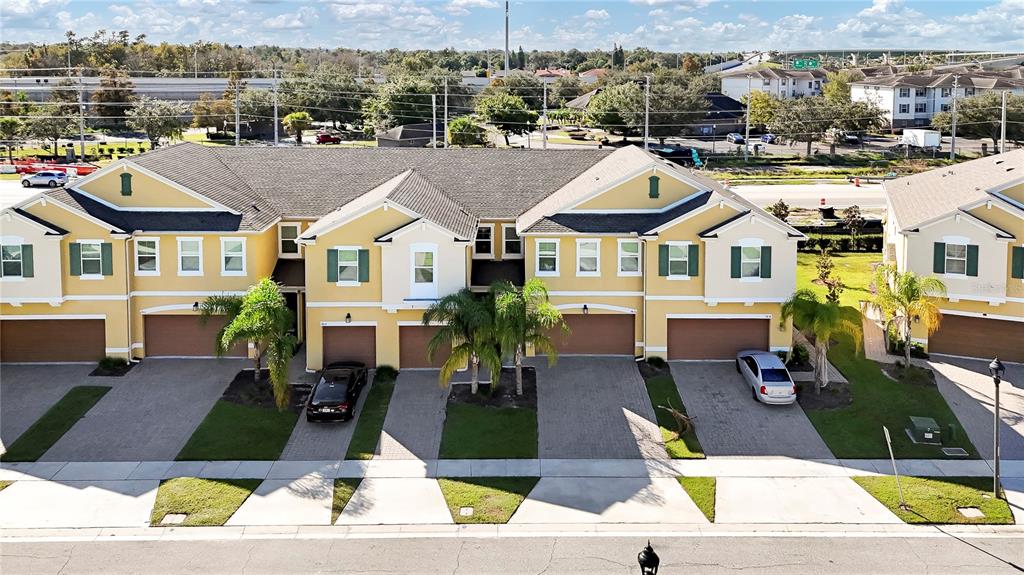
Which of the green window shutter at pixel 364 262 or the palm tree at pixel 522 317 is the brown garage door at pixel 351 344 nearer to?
the green window shutter at pixel 364 262

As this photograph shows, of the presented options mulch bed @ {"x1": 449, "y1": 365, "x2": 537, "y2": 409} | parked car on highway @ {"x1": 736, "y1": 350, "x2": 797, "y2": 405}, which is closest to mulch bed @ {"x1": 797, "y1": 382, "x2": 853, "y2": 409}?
parked car on highway @ {"x1": 736, "y1": 350, "x2": 797, "y2": 405}

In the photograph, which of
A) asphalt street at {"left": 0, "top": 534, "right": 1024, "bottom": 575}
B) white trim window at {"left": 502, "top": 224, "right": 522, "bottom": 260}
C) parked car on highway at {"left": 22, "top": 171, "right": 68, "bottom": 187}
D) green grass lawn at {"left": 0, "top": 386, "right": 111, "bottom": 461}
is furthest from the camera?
parked car on highway at {"left": 22, "top": 171, "right": 68, "bottom": 187}

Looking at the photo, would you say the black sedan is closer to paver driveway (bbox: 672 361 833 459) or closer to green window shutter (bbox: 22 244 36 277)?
paver driveway (bbox: 672 361 833 459)

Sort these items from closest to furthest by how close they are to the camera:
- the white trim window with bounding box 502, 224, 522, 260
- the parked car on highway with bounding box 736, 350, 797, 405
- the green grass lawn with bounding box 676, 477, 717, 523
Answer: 1. the green grass lawn with bounding box 676, 477, 717, 523
2. the parked car on highway with bounding box 736, 350, 797, 405
3. the white trim window with bounding box 502, 224, 522, 260

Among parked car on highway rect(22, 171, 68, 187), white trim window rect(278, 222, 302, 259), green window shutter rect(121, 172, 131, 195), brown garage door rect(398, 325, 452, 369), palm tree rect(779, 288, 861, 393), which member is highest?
parked car on highway rect(22, 171, 68, 187)

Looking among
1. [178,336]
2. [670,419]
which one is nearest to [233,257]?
[178,336]

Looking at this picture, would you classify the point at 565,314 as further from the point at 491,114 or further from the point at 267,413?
the point at 491,114

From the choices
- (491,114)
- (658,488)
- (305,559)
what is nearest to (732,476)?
(658,488)
